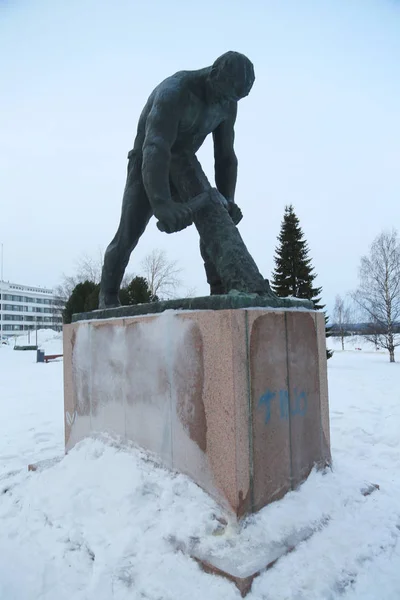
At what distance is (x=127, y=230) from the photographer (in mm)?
3543

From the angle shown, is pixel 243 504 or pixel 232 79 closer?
pixel 243 504

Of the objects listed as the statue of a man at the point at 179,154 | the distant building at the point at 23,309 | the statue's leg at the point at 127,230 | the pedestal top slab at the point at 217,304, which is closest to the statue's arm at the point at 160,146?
the statue of a man at the point at 179,154

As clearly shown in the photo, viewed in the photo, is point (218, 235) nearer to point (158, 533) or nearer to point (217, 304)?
point (217, 304)

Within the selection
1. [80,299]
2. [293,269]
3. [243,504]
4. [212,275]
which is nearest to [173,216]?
[212,275]

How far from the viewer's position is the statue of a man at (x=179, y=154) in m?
2.87

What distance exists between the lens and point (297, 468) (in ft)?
8.41

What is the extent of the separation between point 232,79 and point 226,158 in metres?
0.75

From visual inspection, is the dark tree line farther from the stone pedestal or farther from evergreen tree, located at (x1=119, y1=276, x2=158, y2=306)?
the stone pedestal

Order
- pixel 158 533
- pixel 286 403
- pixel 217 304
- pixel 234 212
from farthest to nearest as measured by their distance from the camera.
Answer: pixel 234 212
pixel 286 403
pixel 217 304
pixel 158 533

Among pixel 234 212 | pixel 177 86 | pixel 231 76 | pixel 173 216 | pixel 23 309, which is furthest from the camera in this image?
pixel 23 309

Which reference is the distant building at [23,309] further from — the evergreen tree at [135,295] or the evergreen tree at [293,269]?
the evergreen tree at [293,269]

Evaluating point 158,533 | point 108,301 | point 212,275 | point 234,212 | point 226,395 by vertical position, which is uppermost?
point 234,212

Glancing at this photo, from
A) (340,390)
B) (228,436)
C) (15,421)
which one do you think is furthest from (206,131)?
(340,390)

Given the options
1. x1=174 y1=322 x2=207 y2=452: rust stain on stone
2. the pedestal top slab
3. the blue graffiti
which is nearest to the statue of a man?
the pedestal top slab
